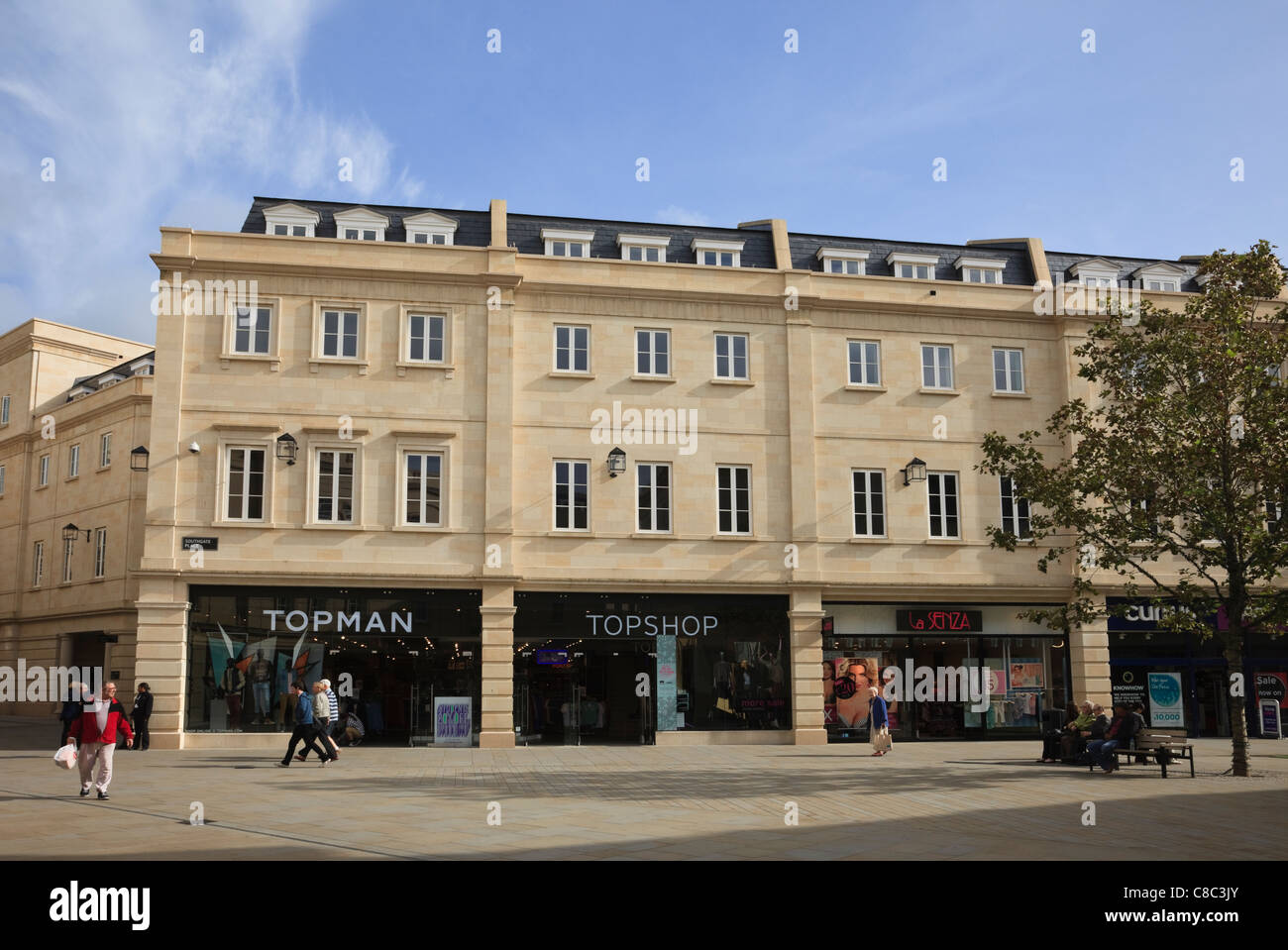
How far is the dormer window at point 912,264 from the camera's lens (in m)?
32.6

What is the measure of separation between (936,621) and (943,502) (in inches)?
122

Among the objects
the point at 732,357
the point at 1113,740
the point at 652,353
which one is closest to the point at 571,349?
the point at 652,353

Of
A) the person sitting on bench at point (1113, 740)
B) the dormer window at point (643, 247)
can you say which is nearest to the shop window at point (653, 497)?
the dormer window at point (643, 247)

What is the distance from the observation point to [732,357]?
29922mm

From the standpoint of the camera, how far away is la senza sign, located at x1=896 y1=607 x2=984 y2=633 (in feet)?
96.6

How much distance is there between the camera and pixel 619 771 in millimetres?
20500

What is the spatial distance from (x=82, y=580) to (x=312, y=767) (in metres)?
25.4

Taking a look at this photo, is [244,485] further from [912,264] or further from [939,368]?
[912,264]

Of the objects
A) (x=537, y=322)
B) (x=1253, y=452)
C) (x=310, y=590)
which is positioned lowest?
(x=310, y=590)

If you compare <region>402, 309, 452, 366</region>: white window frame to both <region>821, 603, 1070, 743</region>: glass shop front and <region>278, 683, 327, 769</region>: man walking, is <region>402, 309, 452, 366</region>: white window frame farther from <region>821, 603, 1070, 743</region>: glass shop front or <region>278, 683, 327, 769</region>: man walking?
<region>821, 603, 1070, 743</region>: glass shop front

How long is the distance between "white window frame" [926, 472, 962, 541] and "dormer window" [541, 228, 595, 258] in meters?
10.9
